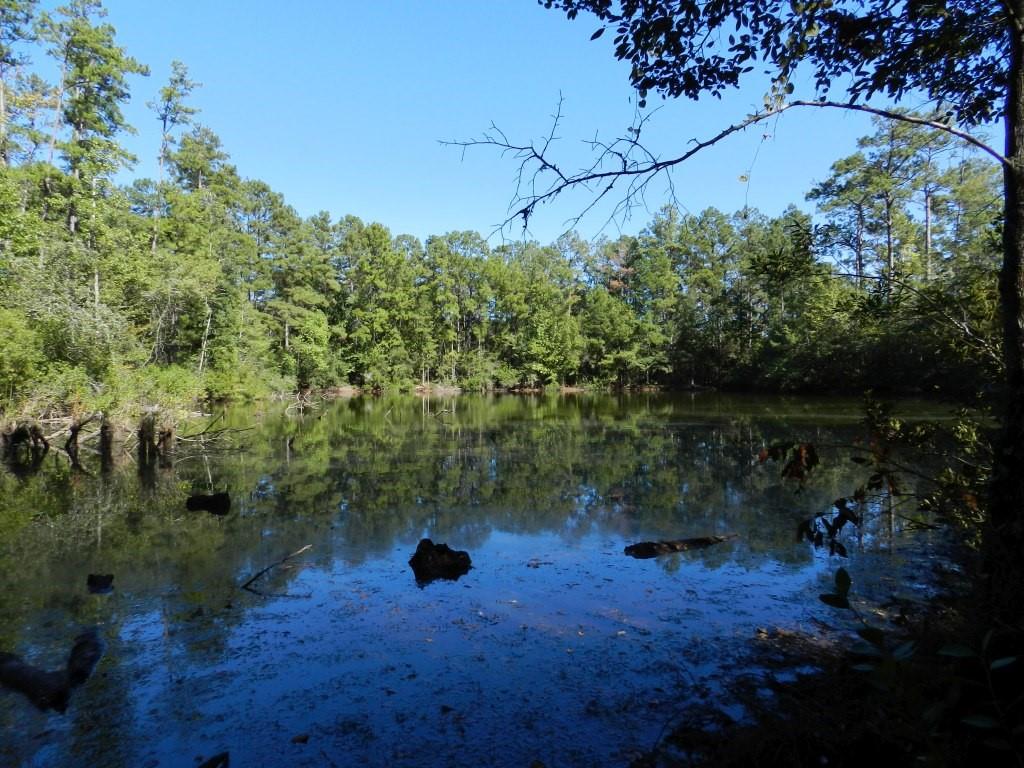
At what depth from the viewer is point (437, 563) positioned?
21.5 feet

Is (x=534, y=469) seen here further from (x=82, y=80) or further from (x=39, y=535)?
(x=82, y=80)

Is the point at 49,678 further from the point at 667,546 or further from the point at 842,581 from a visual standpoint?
the point at 667,546

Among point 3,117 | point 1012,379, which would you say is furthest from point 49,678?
point 3,117

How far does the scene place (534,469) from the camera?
43.0 ft

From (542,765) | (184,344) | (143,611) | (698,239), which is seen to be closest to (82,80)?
(184,344)

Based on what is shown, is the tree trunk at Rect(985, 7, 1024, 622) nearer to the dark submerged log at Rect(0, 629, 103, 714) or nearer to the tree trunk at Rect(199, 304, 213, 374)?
the dark submerged log at Rect(0, 629, 103, 714)

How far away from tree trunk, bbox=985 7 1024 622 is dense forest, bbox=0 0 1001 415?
0.55 metres

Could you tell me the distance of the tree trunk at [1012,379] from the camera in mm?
2701

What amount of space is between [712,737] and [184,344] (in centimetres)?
3263

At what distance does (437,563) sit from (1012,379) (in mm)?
5303

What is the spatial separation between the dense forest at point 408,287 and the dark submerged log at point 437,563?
4265mm

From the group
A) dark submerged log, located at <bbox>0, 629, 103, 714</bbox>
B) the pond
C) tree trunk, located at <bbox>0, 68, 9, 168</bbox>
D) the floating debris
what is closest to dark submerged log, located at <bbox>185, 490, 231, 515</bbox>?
the pond

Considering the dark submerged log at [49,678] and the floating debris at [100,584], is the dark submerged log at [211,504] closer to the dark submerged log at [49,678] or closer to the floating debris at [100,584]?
the floating debris at [100,584]

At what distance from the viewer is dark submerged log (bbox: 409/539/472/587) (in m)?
6.45
